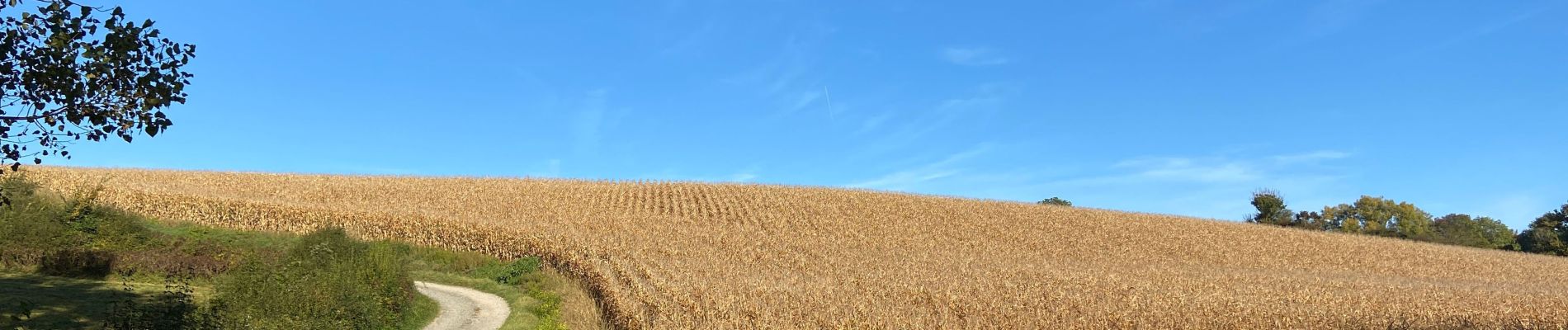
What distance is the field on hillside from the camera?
55.9ft

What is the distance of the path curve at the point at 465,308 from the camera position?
21.5 metres

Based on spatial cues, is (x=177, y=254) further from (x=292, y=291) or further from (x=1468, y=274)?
(x=1468, y=274)

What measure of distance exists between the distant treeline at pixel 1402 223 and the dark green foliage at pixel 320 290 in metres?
79.5

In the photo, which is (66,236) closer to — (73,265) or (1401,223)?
(73,265)

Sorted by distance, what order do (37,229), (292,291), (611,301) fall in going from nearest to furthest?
(292,291) → (611,301) → (37,229)

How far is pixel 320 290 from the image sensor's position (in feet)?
60.2

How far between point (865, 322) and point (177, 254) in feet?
78.0

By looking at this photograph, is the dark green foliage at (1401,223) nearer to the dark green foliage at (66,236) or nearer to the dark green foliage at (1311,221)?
the dark green foliage at (1311,221)

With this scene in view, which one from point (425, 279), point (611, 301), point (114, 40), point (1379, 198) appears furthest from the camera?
point (1379, 198)

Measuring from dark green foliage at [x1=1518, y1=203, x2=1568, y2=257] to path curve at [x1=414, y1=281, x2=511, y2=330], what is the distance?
278 ft

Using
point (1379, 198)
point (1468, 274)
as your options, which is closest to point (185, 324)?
point (1468, 274)

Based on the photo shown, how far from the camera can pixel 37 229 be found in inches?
1005

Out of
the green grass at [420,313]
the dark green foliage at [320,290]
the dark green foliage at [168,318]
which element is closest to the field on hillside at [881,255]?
the green grass at [420,313]

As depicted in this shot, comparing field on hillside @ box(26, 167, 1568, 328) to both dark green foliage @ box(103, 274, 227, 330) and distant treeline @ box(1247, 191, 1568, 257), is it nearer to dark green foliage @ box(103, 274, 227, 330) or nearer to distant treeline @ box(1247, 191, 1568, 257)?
dark green foliage @ box(103, 274, 227, 330)
